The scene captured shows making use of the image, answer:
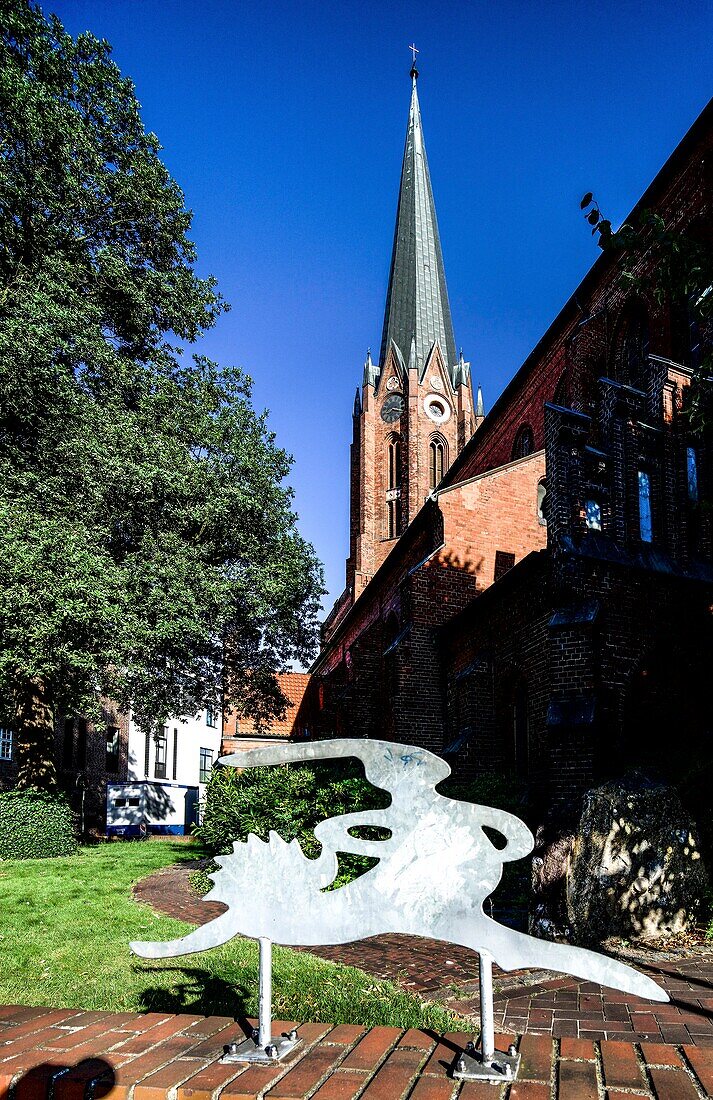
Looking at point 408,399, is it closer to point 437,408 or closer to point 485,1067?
point 437,408

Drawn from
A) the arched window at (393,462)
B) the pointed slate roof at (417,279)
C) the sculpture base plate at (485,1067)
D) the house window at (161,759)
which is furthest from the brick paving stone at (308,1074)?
the pointed slate roof at (417,279)

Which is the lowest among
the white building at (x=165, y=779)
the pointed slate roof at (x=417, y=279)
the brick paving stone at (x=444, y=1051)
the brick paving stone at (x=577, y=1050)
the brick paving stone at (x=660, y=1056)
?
the white building at (x=165, y=779)

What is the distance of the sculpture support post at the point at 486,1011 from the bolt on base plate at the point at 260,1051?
0.72 m

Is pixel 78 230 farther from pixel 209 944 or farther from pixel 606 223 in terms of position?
pixel 209 944

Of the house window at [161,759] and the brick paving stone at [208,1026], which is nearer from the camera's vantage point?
the brick paving stone at [208,1026]

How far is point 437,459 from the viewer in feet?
152

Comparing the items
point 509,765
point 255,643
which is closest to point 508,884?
point 509,765

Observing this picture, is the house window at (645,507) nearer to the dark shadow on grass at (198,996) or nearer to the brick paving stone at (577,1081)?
the dark shadow on grass at (198,996)

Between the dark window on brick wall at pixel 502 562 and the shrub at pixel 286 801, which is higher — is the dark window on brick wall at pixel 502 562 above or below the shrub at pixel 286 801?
above

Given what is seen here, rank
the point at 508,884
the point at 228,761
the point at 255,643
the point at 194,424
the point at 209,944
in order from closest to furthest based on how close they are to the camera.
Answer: the point at 209,944
the point at 228,761
the point at 508,884
the point at 194,424
the point at 255,643

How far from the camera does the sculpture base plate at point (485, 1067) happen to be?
8.58ft

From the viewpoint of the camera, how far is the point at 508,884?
32.6ft

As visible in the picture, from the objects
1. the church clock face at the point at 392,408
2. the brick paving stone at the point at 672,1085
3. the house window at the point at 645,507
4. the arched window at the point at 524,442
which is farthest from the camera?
the church clock face at the point at 392,408

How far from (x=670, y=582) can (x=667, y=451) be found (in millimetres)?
2440
